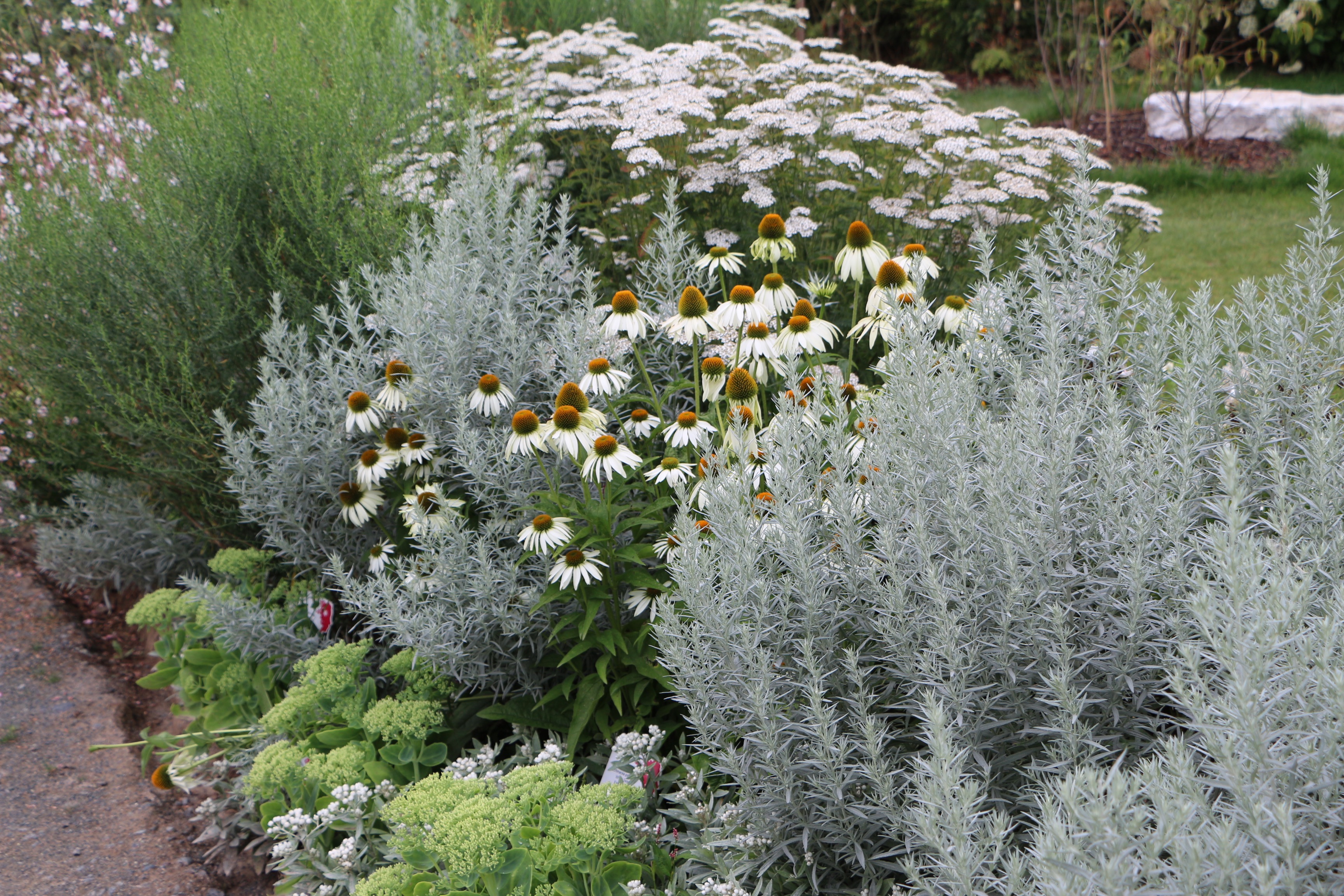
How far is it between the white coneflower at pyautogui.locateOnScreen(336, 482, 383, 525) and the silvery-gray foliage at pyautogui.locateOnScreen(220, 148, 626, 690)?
15 centimetres

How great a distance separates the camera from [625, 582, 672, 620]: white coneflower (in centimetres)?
236

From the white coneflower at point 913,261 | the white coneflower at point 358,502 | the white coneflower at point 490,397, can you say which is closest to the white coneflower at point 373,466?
the white coneflower at point 358,502

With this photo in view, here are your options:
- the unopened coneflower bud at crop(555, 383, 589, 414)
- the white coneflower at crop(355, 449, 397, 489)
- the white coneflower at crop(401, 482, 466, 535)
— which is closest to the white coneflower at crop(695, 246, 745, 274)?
the unopened coneflower bud at crop(555, 383, 589, 414)

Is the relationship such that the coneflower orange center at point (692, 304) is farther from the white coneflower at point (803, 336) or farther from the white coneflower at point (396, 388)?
the white coneflower at point (396, 388)

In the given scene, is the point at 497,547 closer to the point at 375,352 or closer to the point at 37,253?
the point at 375,352

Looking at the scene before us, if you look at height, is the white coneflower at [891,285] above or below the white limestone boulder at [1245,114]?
above

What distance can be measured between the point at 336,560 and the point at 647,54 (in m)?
3.13

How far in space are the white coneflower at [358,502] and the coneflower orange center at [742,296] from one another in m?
1.29

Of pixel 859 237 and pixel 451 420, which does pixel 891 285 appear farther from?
pixel 451 420

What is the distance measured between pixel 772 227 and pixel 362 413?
1336 mm

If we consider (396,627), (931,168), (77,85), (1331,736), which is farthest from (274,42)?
(1331,736)

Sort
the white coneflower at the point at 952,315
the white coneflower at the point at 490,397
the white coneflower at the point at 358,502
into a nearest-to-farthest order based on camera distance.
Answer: the white coneflower at the point at 952,315 < the white coneflower at the point at 490,397 < the white coneflower at the point at 358,502

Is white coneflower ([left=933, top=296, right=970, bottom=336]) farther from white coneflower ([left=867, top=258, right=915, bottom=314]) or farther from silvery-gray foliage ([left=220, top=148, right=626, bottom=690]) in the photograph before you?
silvery-gray foliage ([left=220, top=148, right=626, bottom=690])

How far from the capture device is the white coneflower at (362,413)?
113 inches
